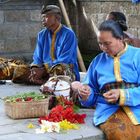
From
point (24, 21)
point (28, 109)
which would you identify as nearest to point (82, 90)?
point (28, 109)

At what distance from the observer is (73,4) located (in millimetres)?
13344

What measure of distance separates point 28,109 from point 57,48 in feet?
6.69

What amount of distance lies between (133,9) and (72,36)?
4360 mm

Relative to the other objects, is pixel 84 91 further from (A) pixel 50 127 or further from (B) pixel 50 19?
(B) pixel 50 19

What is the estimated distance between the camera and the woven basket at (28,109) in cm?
590

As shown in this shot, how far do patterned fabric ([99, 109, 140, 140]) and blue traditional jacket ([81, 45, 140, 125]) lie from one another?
0.14 feet

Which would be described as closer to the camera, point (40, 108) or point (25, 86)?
point (40, 108)

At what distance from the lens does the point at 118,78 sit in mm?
5254

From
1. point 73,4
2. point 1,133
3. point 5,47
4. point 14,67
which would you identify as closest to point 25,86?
point 14,67

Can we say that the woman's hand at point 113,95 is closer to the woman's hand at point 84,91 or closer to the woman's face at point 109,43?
the woman's hand at point 84,91

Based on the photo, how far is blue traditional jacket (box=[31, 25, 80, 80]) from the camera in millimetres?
7707

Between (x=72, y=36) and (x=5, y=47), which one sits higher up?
(x=72, y=36)

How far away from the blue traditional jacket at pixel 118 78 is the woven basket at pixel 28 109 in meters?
0.74

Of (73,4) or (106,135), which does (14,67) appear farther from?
(73,4)
